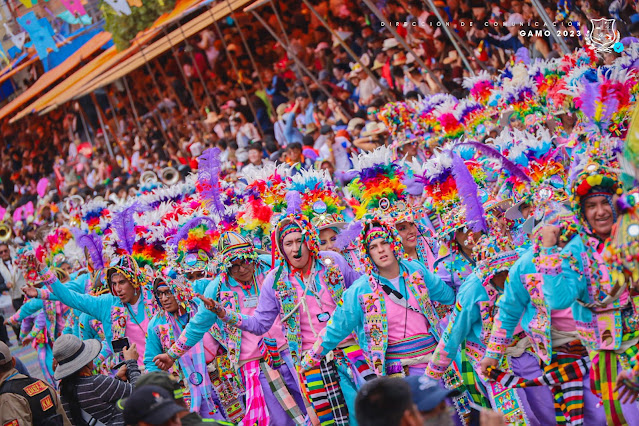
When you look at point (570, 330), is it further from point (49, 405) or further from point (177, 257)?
point (177, 257)

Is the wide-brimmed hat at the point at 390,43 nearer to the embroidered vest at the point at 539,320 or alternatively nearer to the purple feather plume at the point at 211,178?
the purple feather plume at the point at 211,178

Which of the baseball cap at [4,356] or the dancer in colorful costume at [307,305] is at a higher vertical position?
the baseball cap at [4,356]

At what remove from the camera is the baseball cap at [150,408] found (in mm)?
3553

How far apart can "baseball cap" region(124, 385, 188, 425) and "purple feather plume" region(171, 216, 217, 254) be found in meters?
4.75

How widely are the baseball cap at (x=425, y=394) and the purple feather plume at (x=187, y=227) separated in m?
5.41

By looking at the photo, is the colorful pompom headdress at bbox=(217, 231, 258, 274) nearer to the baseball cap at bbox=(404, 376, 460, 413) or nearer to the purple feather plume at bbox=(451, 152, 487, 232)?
the purple feather plume at bbox=(451, 152, 487, 232)

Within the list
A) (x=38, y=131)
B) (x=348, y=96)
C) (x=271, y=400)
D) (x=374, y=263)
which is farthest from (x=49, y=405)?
(x=38, y=131)

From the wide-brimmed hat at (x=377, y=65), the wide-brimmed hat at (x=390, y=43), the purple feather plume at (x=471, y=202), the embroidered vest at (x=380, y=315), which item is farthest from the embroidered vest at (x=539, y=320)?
the wide-brimmed hat at (x=377, y=65)

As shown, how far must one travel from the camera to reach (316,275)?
20.5 ft

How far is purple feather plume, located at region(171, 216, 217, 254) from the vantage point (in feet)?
27.4

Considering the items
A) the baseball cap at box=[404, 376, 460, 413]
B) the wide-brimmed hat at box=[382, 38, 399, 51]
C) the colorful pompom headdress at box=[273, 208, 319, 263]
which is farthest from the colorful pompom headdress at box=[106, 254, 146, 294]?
the wide-brimmed hat at box=[382, 38, 399, 51]

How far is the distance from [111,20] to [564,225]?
642 inches

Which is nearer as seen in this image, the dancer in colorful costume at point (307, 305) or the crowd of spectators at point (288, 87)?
the dancer in colorful costume at point (307, 305)

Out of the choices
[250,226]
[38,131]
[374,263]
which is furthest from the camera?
[38,131]
